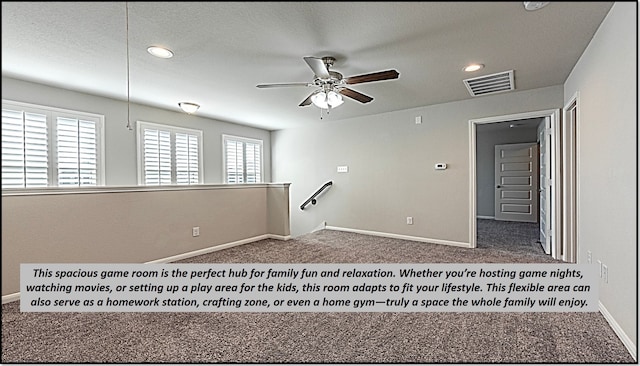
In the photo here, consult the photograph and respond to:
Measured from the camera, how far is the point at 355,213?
5.34 meters

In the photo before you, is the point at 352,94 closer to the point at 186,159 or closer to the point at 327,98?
the point at 327,98

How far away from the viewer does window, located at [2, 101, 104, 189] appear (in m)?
1.12

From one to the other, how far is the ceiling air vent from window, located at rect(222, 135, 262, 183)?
4197 millimetres

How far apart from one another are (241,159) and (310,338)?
186 inches

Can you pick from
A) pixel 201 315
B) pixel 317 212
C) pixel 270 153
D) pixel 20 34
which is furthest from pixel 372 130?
pixel 20 34

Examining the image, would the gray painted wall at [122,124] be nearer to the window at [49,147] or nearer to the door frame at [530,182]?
the window at [49,147]

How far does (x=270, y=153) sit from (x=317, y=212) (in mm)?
1837

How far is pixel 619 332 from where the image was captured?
70.7 inches

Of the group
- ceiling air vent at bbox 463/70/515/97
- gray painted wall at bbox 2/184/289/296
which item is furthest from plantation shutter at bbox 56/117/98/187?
ceiling air vent at bbox 463/70/515/97

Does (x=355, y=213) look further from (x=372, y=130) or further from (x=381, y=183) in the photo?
(x=372, y=130)

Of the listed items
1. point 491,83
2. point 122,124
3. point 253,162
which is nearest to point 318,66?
point 491,83

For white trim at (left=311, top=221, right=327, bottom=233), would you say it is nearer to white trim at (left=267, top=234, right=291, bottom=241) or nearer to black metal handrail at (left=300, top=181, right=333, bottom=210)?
black metal handrail at (left=300, top=181, right=333, bottom=210)

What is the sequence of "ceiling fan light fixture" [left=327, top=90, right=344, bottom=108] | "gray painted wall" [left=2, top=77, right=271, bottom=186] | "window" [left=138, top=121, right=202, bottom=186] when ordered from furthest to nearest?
"window" [left=138, top=121, right=202, bottom=186], "gray painted wall" [left=2, top=77, right=271, bottom=186], "ceiling fan light fixture" [left=327, top=90, right=344, bottom=108]

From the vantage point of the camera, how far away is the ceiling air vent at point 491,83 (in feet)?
10.3
